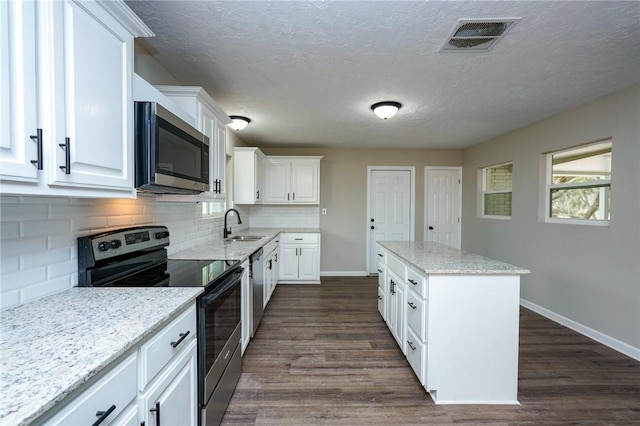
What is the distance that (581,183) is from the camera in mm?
3078

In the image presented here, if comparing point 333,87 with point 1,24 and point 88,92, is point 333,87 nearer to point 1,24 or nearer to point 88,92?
point 88,92

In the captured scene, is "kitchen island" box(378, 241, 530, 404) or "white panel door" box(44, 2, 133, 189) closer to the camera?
"white panel door" box(44, 2, 133, 189)

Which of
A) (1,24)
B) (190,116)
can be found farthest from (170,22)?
(1,24)

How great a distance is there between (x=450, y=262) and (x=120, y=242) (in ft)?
7.04

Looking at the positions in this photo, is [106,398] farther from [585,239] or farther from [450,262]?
[585,239]

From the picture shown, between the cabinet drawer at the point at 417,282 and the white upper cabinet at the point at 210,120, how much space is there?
176cm

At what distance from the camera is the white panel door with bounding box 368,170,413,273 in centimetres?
532

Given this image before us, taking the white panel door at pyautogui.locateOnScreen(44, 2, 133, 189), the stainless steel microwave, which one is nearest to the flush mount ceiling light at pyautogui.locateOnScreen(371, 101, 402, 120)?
the stainless steel microwave

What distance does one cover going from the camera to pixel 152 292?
4.28ft

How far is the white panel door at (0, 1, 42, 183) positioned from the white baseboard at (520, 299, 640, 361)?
416 cm

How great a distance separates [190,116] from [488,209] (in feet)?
15.4

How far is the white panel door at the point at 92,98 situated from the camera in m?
0.95

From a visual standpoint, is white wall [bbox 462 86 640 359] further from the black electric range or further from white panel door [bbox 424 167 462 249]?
the black electric range

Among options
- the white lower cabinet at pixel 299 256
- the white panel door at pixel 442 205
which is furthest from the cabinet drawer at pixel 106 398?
the white panel door at pixel 442 205
